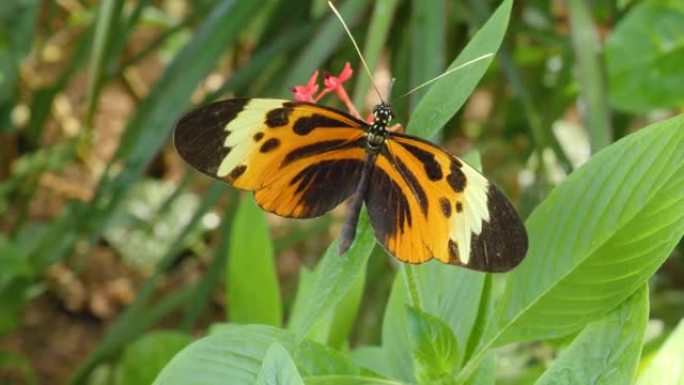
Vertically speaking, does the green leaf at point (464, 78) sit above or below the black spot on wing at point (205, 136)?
above

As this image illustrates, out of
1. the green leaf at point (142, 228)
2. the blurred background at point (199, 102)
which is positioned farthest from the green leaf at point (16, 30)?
the green leaf at point (142, 228)

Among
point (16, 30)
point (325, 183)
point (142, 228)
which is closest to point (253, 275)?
point (325, 183)

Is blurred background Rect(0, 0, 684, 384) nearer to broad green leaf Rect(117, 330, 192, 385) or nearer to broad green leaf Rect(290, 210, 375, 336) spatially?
broad green leaf Rect(117, 330, 192, 385)

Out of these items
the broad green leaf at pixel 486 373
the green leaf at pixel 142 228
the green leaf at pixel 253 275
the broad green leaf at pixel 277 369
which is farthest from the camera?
the green leaf at pixel 142 228

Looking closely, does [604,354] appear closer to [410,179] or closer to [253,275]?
[410,179]

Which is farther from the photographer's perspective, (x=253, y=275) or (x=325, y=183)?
(x=253, y=275)

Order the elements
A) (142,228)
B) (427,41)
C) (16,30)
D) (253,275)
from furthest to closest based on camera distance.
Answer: (142,228) → (16,30) → (427,41) → (253,275)

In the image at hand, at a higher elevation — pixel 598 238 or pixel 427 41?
pixel 427 41

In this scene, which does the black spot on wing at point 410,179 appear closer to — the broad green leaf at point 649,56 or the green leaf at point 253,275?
the green leaf at point 253,275
